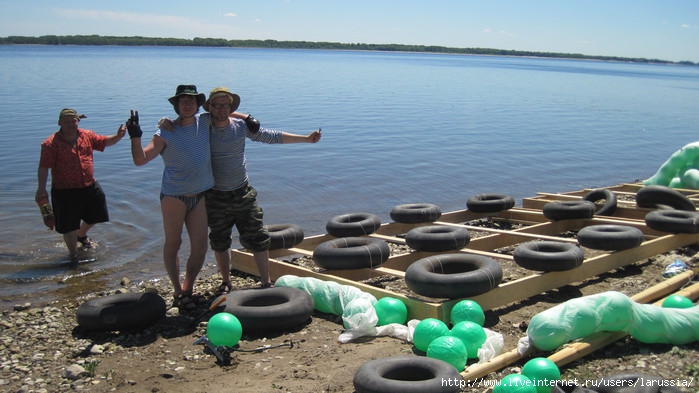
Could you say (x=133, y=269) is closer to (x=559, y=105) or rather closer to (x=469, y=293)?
(x=469, y=293)

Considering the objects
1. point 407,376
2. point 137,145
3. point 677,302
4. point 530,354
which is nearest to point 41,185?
point 137,145

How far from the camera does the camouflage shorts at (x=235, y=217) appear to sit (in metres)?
6.57

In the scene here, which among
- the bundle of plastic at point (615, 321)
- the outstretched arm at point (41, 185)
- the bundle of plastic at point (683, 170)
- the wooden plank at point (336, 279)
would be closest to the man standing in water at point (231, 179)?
the wooden plank at point (336, 279)

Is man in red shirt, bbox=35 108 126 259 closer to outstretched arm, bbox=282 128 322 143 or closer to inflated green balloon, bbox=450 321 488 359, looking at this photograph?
outstretched arm, bbox=282 128 322 143

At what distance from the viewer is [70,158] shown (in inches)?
329

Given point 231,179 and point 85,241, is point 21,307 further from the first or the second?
point 231,179

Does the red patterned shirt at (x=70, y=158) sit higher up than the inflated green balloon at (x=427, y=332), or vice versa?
the red patterned shirt at (x=70, y=158)

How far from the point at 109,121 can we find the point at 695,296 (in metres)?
20.0

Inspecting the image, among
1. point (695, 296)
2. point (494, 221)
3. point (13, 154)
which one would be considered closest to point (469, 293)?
point (695, 296)

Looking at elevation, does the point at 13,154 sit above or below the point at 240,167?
below

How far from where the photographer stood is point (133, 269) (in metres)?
9.06

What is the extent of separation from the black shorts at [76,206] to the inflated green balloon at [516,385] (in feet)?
20.2

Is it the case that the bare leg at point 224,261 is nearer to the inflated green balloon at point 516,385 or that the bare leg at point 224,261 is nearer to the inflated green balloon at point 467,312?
the inflated green balloon at point 467,312

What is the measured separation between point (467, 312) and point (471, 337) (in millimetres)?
529
